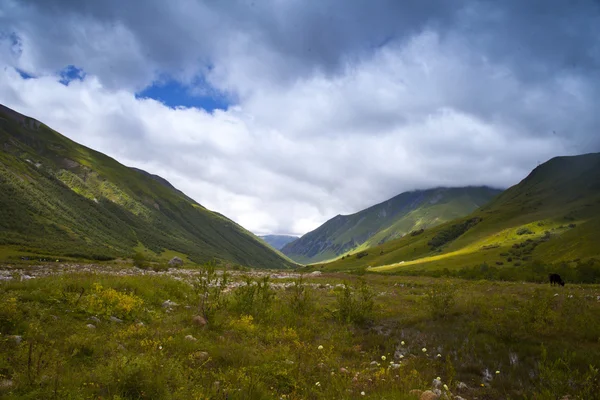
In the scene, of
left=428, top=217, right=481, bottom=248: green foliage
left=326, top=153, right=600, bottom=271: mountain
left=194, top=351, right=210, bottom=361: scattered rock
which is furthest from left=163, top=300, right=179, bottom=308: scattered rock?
left=428, top=217, right=481, bottom=248: green foliage

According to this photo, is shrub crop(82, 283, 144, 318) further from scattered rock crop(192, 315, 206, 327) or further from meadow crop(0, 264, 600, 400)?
scattered rock crop(192, 315, 206, 327)

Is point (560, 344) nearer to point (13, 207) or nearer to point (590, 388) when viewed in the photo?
point (590, 388)

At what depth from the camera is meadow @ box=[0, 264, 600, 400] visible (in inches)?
256

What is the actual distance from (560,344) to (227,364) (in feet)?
33.9

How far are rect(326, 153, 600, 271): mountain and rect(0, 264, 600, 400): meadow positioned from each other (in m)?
76.3

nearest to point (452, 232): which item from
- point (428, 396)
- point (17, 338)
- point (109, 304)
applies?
point (428, 396)

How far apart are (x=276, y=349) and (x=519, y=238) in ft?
444

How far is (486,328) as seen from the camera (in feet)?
38.2

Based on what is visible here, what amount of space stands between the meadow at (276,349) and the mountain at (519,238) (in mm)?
76318

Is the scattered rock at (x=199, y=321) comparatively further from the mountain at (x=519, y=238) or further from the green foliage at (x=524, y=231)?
the green foliage at (x=524, y=231)

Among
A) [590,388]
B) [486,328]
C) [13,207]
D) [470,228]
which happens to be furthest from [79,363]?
[470,228]

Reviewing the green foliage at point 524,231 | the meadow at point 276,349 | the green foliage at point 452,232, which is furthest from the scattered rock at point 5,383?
the green foliage at point 452,232

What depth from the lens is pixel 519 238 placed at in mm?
116812

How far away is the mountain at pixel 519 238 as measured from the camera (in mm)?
85375
